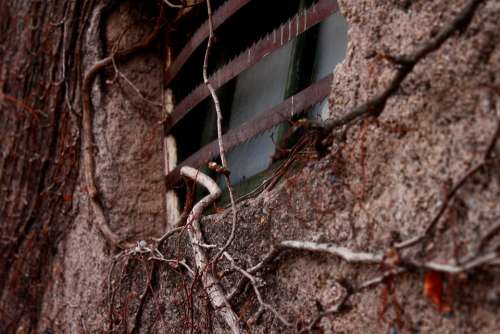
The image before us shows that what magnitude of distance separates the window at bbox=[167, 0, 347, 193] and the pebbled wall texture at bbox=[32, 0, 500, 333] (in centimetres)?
23

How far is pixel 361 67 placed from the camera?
53.2 inches

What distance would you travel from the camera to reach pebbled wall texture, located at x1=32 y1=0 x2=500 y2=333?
106 centimetres

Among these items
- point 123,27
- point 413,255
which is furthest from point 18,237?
point 413,255

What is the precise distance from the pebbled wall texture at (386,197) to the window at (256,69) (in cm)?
23

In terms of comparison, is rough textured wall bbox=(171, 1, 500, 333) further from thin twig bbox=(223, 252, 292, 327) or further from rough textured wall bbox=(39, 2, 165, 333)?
rough textured wall bbox=(39, 2, 165, 333)

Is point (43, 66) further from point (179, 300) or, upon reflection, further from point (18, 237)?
point (179, 300)

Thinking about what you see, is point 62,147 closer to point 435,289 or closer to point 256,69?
point 256,69

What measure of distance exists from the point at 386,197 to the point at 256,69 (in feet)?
3.24

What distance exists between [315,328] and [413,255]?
1.02 feet

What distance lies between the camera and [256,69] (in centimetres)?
213

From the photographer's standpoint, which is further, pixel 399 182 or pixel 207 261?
pixel 207 261

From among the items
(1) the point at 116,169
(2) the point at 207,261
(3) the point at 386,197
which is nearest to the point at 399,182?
(3) the point at 386,197

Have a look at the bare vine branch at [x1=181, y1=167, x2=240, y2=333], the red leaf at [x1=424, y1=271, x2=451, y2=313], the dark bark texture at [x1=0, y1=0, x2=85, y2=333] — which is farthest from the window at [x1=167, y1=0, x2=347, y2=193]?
the red leaf at [x1=424, y1=271, x2=451, y2=313]

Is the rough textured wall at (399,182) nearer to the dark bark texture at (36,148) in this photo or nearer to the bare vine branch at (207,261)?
the bare vine branch at (207,261)
